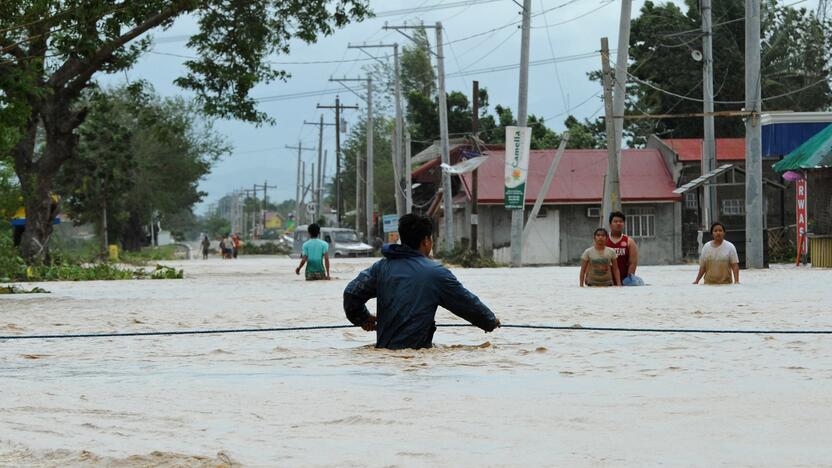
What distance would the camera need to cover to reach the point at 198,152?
8556 cm

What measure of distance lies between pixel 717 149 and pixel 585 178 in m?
5.58

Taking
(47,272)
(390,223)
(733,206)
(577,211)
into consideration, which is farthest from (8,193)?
(390,223)

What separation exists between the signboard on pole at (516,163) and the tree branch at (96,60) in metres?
13.7

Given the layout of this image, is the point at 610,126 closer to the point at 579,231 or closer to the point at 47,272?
the point at 47,272

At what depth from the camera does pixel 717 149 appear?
178ft

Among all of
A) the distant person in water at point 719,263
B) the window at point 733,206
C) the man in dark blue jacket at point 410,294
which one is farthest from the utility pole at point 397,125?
the man in dark blue jacket at point 410,294

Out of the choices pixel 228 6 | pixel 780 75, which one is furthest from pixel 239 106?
pixel 780 75

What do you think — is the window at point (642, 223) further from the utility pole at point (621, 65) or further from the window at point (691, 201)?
the utility pole at point (621, 65)

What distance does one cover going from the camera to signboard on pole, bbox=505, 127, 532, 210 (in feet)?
137

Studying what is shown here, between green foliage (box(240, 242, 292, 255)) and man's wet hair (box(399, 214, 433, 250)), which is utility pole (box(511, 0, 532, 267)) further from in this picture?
green foliage (box(240, 242, 292, 255))

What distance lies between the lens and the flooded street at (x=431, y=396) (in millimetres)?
6441

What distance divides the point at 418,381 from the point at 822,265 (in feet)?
95.0

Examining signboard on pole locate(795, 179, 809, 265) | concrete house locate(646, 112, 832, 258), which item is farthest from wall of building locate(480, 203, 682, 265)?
signboard on pole locate(795, 179, 809, 265)

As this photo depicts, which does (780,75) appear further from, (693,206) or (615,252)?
(615,252)
